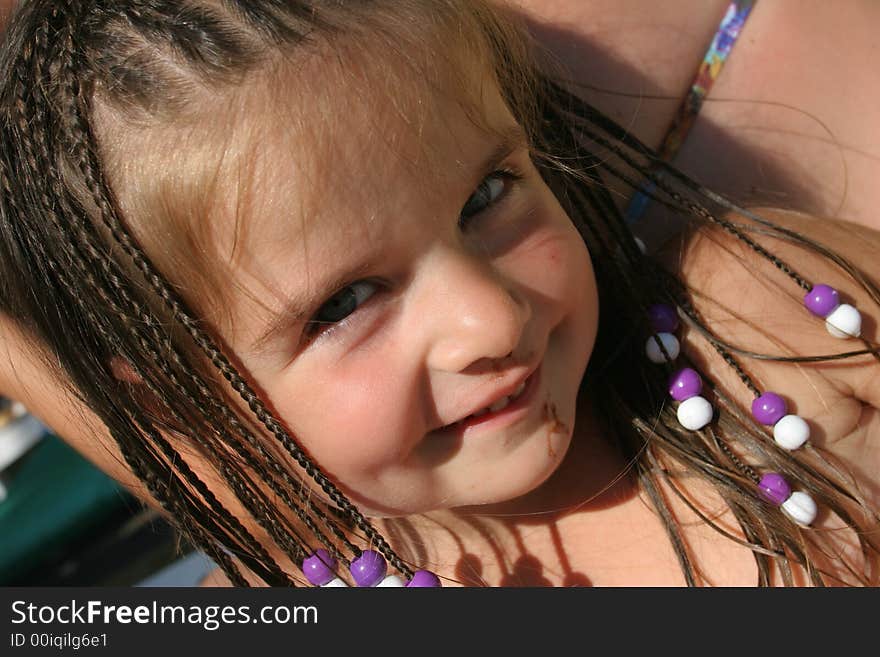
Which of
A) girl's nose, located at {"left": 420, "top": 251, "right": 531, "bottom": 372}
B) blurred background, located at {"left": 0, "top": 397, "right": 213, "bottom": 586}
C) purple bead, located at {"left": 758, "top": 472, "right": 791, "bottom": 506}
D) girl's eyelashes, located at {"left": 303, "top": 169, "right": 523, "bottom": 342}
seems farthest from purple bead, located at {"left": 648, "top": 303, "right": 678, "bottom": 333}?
blurred background, located at {"left": 0, "top": 397, "right": 213, "bottom": 586}

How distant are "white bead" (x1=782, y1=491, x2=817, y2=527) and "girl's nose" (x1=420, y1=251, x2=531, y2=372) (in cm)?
49

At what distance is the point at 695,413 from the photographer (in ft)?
4.42

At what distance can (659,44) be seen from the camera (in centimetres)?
164

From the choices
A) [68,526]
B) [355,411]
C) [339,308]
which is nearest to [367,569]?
[355,411]

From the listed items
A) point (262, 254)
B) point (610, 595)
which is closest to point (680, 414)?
point (610, 595)

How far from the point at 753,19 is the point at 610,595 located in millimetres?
1067

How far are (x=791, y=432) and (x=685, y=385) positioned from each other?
0.15 m

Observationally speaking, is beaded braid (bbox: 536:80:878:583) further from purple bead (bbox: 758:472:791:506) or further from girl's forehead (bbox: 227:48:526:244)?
girl's forehead (bbox: 227:48:526:244)

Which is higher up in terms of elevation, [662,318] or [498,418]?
[498,418]

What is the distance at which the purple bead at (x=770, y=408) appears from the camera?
1322mm

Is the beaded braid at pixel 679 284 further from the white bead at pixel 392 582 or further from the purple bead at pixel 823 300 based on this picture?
the white bead at pixel 392 582

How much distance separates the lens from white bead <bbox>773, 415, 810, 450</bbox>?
1308 millimetres

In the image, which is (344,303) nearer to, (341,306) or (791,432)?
(341,306)

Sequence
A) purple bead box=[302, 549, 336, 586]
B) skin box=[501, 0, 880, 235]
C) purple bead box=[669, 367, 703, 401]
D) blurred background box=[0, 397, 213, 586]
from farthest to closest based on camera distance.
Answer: blurred background box=[0, 397, 213, 586], skin box=[501, 0, 880, 235], purple bead box=[669, 367, 703, 401], purple bead box=[302, 549, 336, 586]
